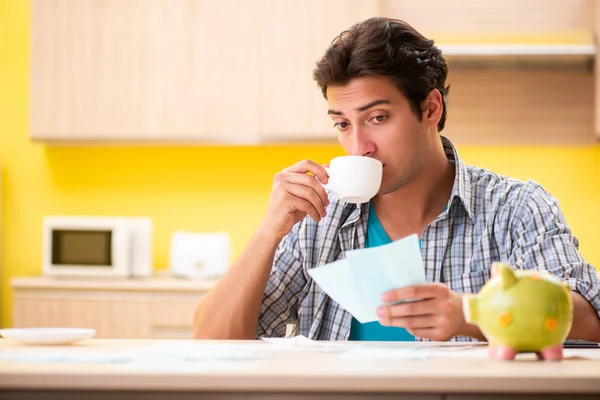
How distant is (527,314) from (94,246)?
8.73ft

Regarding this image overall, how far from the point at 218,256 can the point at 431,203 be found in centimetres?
173

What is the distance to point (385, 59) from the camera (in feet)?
5.87

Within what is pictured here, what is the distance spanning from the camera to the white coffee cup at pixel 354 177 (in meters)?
1.52

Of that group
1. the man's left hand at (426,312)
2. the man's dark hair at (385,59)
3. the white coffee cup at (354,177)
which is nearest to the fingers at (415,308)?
the man's left hand at (426,312)

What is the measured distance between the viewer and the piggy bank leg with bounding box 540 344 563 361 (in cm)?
113

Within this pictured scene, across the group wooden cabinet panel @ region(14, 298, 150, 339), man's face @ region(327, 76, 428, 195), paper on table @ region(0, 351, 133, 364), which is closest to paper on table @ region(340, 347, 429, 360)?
paper on table @ region(0, 351, 133, 364)

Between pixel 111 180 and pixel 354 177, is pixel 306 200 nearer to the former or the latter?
pixel 354 177

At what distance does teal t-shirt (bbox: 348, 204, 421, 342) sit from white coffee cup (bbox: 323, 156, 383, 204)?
12.8 inches

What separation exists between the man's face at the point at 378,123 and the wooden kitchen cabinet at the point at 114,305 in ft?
5.35

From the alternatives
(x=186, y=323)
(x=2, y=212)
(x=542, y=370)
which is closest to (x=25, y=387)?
(x=542, y=370)

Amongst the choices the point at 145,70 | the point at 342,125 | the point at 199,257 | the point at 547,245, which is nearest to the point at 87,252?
the point at 199,257

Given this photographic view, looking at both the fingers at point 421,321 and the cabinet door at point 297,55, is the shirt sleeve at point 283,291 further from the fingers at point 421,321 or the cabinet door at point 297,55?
the cabinet door at point 297,55

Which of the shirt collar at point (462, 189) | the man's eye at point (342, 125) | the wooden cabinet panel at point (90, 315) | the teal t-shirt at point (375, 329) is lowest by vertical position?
the wooden cabinet panel at point (90, 315)

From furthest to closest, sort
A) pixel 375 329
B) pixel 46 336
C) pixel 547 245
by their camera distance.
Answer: pixel 375 329 < pixel 547 245 < pixel 46 336
